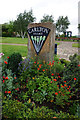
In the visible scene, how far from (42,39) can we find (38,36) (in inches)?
7.6

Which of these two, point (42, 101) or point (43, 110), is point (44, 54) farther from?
point (43, 110)

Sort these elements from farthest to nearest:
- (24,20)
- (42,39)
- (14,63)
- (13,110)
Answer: (24,20) < (42,39) < (14,63) < (13,110)

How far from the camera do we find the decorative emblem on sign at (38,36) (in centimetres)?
386

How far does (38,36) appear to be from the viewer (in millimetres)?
3955

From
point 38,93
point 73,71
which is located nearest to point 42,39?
point 73,71

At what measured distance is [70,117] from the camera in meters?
1.91

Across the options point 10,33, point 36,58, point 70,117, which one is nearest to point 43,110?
point 70,117

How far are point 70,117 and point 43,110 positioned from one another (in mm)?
512

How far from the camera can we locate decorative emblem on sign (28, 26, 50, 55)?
3.86 m

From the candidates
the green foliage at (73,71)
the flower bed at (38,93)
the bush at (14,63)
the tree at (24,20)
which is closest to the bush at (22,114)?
the flower bed at (38,93)

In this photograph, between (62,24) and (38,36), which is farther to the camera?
(62,24)

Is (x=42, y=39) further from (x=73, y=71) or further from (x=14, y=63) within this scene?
(x=73, y=71)

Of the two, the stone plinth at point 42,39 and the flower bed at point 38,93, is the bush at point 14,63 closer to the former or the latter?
the flower bed at point 38,93

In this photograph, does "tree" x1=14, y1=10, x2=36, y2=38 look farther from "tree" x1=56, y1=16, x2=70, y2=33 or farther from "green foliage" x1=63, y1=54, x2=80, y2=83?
"green foliage" x1=63, y1=54, x2=80, y2=83
